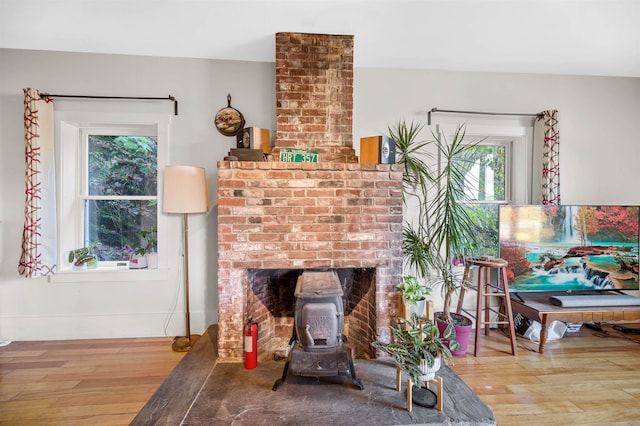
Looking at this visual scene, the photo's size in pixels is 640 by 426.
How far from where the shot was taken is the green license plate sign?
1982 millimetres

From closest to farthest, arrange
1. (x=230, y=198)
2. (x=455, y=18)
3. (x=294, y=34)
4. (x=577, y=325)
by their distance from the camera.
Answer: (x=230, y=198)
(x=455, y=18)
(x=294, y=34)
(x=577, y=325)

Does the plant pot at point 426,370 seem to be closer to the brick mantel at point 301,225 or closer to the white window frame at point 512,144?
the brick mantel at point 301,225

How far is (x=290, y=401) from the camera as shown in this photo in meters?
1.53

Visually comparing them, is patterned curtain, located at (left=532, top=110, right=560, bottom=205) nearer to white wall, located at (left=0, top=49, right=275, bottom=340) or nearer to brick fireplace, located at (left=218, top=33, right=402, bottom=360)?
brick fireplace, located at (left=218, top=33, right=402, bottom=360)

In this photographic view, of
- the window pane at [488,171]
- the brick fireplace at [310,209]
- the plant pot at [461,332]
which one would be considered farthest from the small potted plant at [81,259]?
the window pane at [488,171]

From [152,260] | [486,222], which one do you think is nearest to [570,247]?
[486,222]

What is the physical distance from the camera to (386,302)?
76.9 inches

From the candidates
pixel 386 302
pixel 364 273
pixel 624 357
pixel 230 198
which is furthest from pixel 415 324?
pixel 624 357

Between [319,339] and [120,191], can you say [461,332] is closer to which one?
[319,339]

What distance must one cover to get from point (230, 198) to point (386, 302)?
4.41 ft

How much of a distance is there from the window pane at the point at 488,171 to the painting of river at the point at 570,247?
438 mm

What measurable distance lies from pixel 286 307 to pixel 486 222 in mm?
2187

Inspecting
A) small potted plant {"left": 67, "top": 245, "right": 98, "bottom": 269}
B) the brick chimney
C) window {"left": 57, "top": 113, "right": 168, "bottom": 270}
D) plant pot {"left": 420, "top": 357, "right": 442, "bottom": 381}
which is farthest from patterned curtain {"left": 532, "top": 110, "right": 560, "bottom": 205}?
small potted plant {"left": 67, "top": 245, "right": 98, "bottom": 269}

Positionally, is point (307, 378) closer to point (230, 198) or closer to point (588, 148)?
point (230, 198)
